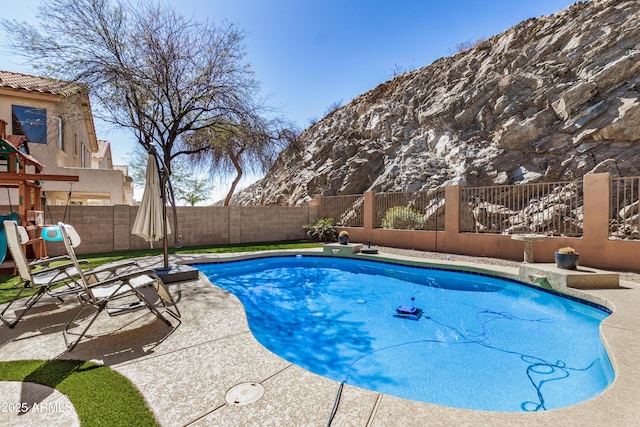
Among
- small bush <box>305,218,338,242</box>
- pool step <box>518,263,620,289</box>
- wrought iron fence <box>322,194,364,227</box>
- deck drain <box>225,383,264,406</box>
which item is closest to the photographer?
deck drain <box>225,383,264,406</box>

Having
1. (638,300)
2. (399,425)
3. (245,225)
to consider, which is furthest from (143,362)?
(245,225)

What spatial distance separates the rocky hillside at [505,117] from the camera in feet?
43.9

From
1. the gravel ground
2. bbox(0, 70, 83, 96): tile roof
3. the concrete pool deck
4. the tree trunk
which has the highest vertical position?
bbox(0, 70, 83, 96): tile roof

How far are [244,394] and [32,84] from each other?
1792 centimetres

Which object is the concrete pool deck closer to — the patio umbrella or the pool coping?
the pool coping

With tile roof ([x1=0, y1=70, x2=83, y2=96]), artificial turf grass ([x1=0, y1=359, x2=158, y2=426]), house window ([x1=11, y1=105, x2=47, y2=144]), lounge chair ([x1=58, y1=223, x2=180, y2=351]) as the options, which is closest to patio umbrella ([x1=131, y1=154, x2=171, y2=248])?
lounge chair ([x1=58, y1=223, x2=180, y2=351])

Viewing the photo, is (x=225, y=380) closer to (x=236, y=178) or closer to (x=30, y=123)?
(x=30, y=123)

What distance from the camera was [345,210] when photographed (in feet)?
45.8

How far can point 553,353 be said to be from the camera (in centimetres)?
354

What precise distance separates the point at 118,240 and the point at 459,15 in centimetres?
2064

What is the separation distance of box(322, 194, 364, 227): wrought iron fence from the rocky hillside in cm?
502

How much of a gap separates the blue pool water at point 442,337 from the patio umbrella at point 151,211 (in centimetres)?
210

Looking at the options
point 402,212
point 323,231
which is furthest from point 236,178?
point 402,212

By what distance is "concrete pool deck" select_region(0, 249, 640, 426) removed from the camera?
1.83 meters
